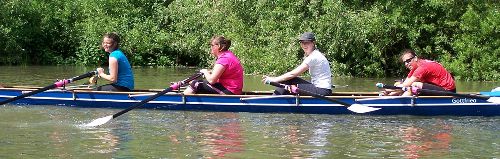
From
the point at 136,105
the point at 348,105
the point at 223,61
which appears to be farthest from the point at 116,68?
the point at 348,105

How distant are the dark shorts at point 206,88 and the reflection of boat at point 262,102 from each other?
0.97 ft

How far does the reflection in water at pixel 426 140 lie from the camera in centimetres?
1231

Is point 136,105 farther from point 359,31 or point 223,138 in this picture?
point 359,31

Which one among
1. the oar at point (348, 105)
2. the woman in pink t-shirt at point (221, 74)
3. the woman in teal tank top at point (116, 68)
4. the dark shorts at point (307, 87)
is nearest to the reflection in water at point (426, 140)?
the oar at point (348, 105)

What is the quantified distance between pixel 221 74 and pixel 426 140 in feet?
16.3

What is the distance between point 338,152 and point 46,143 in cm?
438

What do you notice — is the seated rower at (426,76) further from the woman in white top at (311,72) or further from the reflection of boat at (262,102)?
the woman in white top at (311,72)

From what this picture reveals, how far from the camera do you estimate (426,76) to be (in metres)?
16.7

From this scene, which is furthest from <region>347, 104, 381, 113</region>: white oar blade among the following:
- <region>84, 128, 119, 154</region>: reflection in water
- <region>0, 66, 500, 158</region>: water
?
<region>84, 128, 119, 154</region>: reflection in water

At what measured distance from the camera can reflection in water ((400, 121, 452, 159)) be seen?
1231 centimetres

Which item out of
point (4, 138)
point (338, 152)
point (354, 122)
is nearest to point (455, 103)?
point (354, 122)

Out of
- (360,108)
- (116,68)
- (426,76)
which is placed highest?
(116,68)

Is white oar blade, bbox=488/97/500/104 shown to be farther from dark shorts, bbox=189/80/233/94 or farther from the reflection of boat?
dark shorts, bbox=189/80/233/94

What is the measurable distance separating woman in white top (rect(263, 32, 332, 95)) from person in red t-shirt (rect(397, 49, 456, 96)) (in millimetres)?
1530
